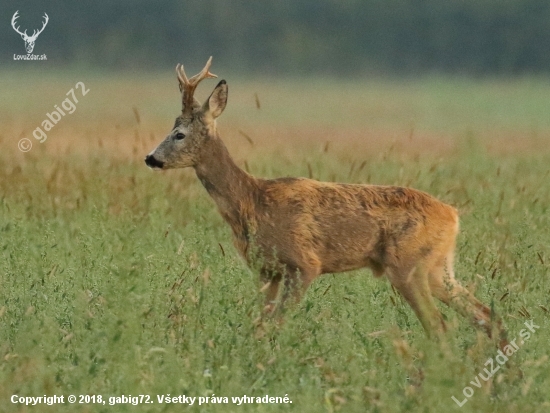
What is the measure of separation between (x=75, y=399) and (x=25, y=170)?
717 centimetres

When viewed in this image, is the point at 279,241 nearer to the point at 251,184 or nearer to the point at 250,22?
the point at 251,184

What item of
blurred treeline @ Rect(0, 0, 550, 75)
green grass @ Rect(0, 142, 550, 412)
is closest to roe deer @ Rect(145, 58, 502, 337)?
green grass @ Rect(0, 142, 550, 412)

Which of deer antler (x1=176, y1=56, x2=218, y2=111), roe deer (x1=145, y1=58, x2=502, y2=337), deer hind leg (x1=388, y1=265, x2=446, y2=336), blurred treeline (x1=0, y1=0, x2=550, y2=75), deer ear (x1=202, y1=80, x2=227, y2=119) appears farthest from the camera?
blurred treeline (x1=0, y1=0, x2=550, y2=75)

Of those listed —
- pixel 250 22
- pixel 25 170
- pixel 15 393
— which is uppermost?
pixel 15 393

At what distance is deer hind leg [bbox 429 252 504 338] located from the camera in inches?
298

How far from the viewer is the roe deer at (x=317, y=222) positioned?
318 inches

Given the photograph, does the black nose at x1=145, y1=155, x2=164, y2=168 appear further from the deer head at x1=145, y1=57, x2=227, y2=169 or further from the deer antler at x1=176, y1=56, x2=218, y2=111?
the deer antler at x1=176, y1=56, x2=218, y2=111

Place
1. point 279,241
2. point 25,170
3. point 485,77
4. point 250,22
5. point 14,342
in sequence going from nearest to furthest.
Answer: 1. point 14,342
2. point 279,241
3. point 25,170
4. point 485,77
5. point 250,22

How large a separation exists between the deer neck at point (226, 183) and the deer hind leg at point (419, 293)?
1084 millimetres

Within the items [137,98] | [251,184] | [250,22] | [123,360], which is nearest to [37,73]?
[137,98]

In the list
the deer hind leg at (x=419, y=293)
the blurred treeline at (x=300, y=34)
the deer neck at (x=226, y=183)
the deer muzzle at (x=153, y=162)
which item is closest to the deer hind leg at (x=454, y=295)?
the deer hind leg at (x=419, y=293)

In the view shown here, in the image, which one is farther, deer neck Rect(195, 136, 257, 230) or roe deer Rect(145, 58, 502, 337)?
deer neck Rect(195, 136, 257, 230)

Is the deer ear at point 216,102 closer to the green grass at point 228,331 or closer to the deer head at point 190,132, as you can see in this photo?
the deer head at point 190,132

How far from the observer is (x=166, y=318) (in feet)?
23.2
